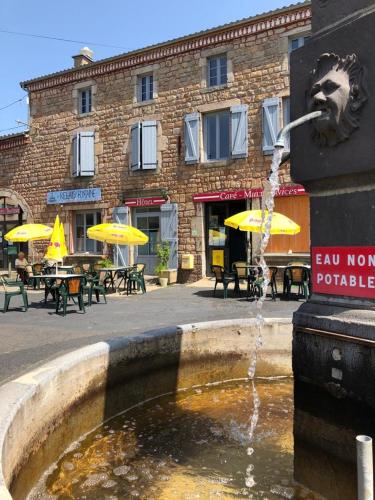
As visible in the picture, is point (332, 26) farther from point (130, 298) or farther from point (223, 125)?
point (223, 125)

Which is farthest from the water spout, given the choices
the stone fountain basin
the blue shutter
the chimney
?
the chimney

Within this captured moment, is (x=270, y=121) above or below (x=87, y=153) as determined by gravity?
above

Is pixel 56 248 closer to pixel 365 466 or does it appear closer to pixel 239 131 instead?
pixel 239 131

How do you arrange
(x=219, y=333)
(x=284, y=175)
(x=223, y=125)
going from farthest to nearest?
(x=223, y=125) < (x=284, y=175) < (x=219, y=333)

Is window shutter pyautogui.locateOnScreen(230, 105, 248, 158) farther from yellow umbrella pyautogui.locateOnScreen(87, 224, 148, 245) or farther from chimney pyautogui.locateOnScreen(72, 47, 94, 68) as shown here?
chimney pyautogui.locateOnScreen(72, 47, 94, 68)

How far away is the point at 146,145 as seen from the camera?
1633 cm

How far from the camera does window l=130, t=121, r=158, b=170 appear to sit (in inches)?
641

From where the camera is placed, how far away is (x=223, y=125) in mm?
15430

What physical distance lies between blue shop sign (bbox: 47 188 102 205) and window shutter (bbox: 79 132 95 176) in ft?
2.31

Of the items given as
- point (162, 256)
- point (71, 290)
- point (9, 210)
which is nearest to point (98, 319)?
point (71, 290)

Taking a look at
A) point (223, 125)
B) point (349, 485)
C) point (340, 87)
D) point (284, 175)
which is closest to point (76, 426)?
point (349, 485)

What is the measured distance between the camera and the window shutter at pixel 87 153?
1770 centimetres

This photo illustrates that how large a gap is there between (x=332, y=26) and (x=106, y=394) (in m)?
3.30

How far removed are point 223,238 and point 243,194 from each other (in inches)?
69.2
